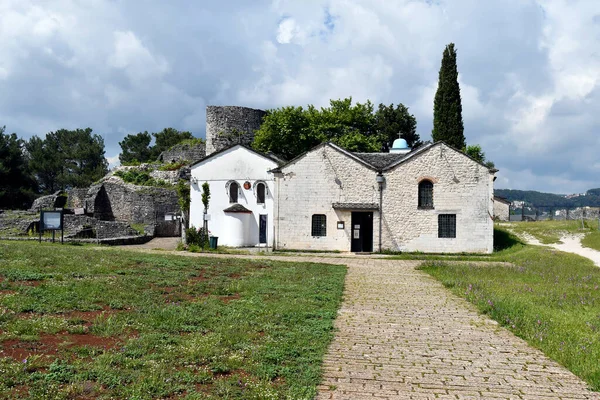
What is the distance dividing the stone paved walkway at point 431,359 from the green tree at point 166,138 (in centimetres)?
7044

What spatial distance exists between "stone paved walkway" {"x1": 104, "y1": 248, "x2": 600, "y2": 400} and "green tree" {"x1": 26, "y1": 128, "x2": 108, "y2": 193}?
6257cm

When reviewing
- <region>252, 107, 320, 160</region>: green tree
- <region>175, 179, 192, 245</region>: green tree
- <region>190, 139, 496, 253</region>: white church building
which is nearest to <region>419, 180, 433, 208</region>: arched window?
<region>190, 139, 496, 253</region>: white church building

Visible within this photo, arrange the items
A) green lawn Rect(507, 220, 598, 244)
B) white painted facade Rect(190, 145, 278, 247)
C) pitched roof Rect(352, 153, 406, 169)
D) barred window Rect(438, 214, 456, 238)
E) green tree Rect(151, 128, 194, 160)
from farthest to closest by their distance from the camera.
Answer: green tree Rect(151, 128, 194, 160) → green lawn Rect(507, 220, 598, 244) → white painted facade Rect(190, 145, 278, 247) → pitched roof Rect(352, 153, 406, 169) → barred window Rect(438, 214, 456, 238)

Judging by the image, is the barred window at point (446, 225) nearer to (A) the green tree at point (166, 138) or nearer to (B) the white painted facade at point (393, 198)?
(B) the white painted facade at point (393, 198)

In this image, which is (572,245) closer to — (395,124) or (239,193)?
(239,193)

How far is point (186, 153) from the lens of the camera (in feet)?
164

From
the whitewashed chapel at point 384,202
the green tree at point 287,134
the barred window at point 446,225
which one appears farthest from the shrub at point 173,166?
the barred window at point 446,225

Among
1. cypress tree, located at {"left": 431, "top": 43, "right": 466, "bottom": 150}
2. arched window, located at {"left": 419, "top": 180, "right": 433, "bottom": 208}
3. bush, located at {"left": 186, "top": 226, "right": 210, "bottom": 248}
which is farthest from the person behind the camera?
cypress tree, located at {"left": 431, "top": 43, "right": 466, "bottom": 150}

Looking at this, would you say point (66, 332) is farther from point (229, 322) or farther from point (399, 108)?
point (399, 108)

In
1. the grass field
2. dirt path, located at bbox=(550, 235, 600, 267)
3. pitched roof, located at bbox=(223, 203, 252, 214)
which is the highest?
pitched roof, located at bbox=(223, 203, 252, 214)

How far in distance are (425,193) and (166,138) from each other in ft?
196

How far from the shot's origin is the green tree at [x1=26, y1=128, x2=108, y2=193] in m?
66.8

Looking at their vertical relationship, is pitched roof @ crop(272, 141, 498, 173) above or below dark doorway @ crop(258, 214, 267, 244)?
above

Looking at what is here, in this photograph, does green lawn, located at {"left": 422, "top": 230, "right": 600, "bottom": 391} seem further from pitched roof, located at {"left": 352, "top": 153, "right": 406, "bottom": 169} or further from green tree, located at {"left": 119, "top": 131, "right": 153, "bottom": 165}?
green tree, located at {"left": 119, "top": 131, "right": 153, "bottom": 165}
